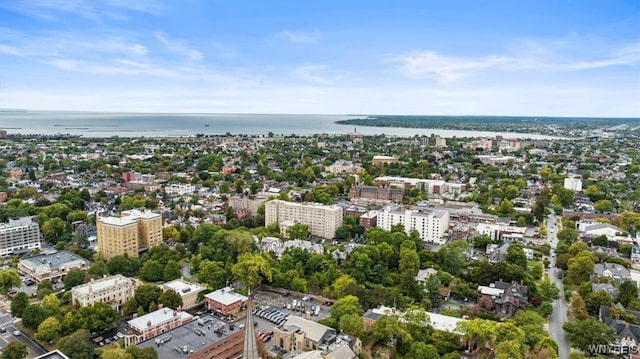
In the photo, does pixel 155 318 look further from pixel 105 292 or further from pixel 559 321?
pixel 559 321

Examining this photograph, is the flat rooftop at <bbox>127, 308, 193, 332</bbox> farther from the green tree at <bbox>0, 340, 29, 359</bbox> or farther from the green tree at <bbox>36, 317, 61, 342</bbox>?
the green tree at <bbox>0, 340, 29, 359</bbox>

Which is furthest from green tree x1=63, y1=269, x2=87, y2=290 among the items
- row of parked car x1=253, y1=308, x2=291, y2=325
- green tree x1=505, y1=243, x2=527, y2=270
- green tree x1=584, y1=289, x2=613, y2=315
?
green tree x1=584, y1=289, x2=613, y2=315

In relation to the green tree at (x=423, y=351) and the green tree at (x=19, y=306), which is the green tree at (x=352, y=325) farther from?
the green tree at (x=19, y=306)

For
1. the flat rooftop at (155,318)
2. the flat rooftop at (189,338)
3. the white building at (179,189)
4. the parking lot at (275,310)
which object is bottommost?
the parking lot at (275,310)

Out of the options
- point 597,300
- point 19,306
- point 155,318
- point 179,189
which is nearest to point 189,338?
point 155,318

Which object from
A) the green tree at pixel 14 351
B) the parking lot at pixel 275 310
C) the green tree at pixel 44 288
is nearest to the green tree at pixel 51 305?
the green tree at pixel 44 288

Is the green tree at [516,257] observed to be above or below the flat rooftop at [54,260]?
above

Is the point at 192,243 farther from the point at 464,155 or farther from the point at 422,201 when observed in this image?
the point at 464,155
